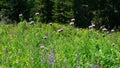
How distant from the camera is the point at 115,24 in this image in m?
16.6

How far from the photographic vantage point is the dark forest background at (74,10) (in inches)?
632

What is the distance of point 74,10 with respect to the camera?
16.0 meters

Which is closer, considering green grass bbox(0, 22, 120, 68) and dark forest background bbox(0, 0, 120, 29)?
green grass bbox(0, 22, 120, 68)

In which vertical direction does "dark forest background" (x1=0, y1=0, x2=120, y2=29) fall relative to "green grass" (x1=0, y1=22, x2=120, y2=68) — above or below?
below

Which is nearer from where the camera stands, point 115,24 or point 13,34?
point 13,34

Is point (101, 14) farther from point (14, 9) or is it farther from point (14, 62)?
point (14, 62)

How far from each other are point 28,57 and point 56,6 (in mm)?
11566

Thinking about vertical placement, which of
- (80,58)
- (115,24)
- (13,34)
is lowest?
(115,24)

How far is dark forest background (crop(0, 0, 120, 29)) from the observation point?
16.1m

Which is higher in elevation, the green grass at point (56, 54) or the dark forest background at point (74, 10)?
the green grass at point (56, 54)

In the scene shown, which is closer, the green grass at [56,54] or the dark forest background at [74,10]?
the green grass at [56,54]

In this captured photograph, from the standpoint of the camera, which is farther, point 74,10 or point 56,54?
point 74,10

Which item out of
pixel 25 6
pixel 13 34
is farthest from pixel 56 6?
pixel 13 34

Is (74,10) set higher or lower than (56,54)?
lower
